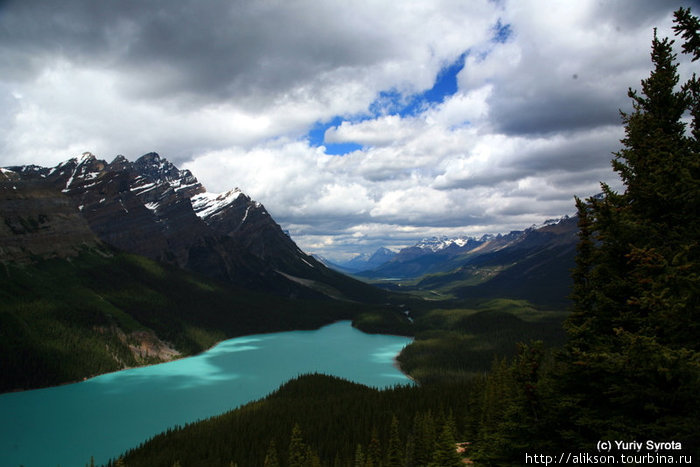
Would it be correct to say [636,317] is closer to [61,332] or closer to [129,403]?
[129,403]

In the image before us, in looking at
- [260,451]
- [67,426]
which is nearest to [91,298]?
[67,426]

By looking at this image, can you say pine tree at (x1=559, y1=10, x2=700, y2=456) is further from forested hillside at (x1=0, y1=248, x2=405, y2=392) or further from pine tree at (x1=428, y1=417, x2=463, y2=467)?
forested hillside at (x1=0, y1=248, x2=405, y2=392)

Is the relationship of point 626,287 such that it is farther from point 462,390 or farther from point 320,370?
point 320,370

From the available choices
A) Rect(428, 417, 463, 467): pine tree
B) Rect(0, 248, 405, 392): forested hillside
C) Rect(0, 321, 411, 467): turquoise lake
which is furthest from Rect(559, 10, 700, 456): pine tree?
Rect(0, 248, 405, 392): forested hillside

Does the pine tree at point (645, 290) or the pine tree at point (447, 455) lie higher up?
the pine tree at point (645, 290)

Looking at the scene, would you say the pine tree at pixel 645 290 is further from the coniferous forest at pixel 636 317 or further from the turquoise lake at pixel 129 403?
the turquoise lake at pixel 129 403

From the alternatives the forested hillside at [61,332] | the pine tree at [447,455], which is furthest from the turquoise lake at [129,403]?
the pine tree at [447,455]

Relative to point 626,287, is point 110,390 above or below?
below

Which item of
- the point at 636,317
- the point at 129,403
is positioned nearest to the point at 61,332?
the point at 129,403

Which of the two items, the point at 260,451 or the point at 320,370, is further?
the point at 320,370
